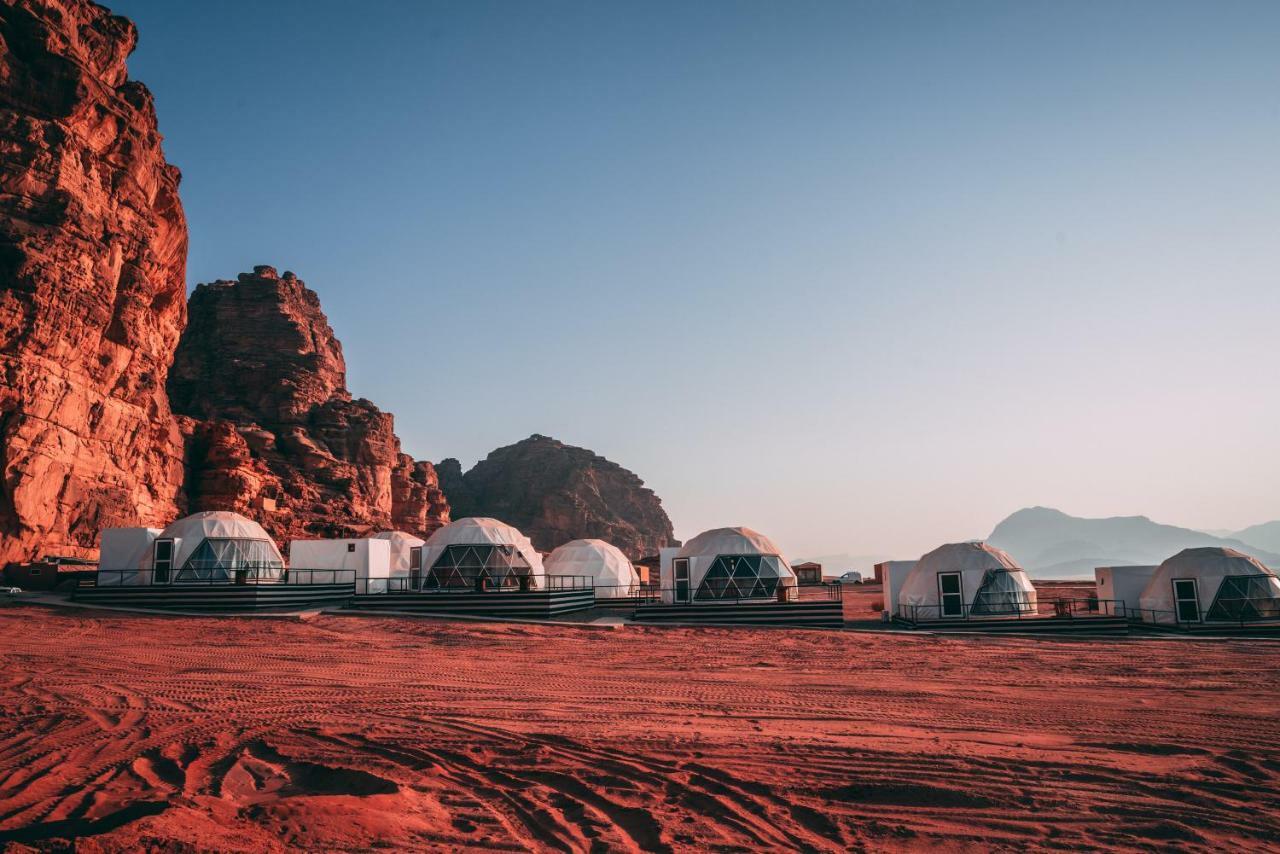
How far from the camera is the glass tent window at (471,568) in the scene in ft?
102

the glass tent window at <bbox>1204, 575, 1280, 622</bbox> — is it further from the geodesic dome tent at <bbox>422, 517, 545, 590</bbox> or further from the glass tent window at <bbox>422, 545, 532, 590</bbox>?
the glass tent window at <bbox>422, 545, 532, 590</bbox>

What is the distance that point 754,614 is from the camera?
82.7ft

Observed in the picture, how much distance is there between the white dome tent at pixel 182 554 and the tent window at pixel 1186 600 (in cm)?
3161

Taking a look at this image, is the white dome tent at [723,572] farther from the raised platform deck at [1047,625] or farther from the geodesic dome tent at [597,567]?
the geodesic dome tent at [597,567]

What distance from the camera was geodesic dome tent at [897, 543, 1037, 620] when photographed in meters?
25.3

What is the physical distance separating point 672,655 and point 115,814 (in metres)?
13.3


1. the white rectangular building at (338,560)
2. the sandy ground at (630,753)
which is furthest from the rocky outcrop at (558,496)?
the sandy ground at (630,753)

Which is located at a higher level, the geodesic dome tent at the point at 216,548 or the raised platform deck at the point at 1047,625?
the geodesic dome tent at the point at 216,548

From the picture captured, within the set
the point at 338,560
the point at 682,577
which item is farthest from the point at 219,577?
the point at 682,577

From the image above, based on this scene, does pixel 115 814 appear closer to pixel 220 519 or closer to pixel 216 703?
pixel 216 703

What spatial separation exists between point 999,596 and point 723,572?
923 cm

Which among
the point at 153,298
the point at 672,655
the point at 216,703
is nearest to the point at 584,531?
the point at 153,298

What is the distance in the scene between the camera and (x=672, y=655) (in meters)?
17.8

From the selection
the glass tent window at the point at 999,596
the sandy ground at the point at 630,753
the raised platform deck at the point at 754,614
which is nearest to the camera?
the sandy ground at the point at 630,753
